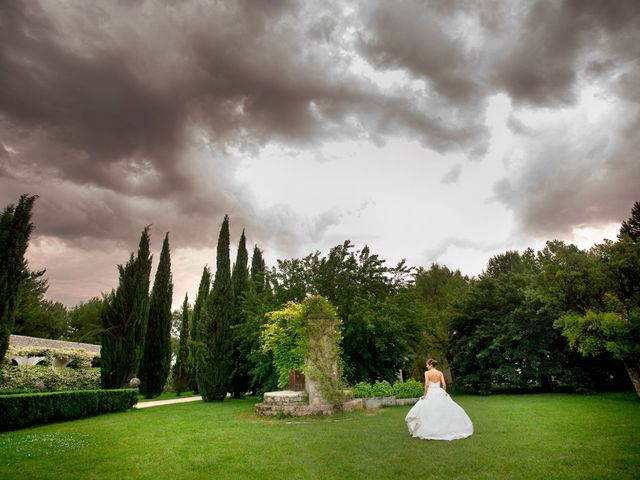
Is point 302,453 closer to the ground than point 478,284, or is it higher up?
closer to the ground

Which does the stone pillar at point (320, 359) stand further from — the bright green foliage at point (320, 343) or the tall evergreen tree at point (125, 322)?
the tall evergreen tree at point (125, 322)

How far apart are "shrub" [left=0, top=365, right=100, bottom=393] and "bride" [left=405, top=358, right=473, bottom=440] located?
18.4 metres

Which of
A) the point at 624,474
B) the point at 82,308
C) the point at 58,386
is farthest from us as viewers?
the point at 82,308

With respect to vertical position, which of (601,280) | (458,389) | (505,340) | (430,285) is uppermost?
(430,285)

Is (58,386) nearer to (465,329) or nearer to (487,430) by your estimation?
(487,430)

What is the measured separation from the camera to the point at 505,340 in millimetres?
20500

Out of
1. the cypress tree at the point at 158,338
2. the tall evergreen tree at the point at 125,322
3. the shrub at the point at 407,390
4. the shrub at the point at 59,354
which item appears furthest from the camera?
the cypress tree at the point at 158,338

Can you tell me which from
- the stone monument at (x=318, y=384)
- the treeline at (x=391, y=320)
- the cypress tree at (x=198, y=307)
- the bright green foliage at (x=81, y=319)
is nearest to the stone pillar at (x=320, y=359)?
the stone monument at (x=318, y=384)

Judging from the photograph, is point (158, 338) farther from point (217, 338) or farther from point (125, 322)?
point (125, 322)

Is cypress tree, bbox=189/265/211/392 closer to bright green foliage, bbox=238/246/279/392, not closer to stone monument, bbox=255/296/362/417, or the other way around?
bright green foliage, bbox=238/246/279/392

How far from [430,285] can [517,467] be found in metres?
27.6

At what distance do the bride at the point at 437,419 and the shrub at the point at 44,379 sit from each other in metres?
18.4

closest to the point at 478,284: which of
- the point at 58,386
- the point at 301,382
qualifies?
the point at 301,382

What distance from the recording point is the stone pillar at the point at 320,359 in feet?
41.2
